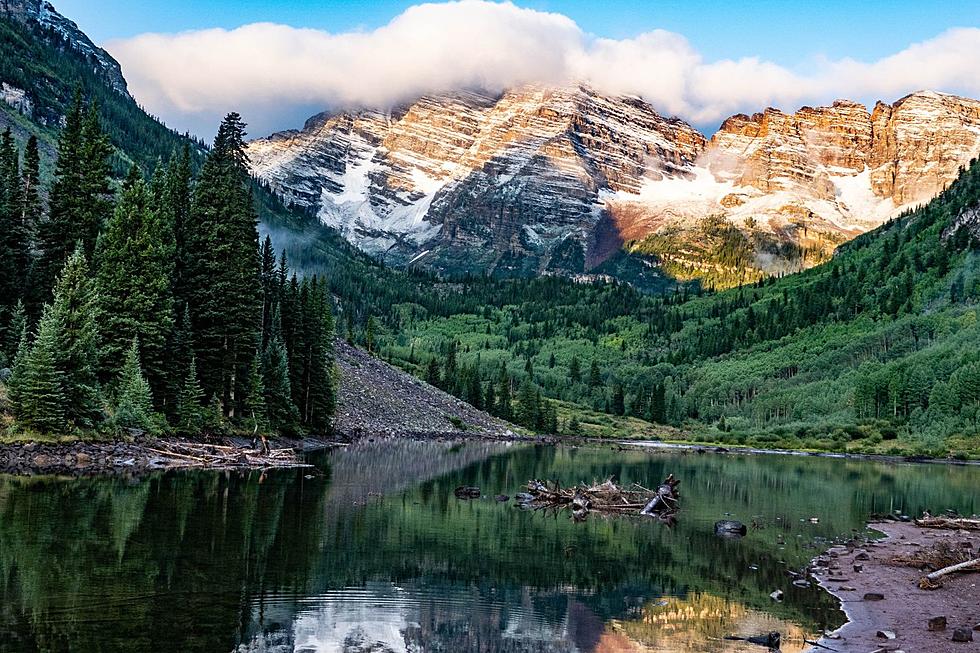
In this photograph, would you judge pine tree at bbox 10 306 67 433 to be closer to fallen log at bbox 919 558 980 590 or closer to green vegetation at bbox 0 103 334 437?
green vegetation at bbox 0 103 334 437

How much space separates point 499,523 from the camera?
1678 inches

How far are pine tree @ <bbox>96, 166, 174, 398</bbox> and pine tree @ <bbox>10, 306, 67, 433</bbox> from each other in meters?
8.52

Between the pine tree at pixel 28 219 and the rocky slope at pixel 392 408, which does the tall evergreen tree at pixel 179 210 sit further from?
the rocky slope at pixel 392 408

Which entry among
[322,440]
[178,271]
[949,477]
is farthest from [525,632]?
[949,477]

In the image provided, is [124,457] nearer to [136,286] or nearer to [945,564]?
[136,286]

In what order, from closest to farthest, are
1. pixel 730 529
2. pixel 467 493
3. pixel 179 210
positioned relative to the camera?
pixel 730 529
pixel 467 493
pixel 179 210

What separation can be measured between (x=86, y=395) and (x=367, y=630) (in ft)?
143

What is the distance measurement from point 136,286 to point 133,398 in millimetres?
9997

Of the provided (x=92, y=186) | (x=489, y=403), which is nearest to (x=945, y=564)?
(x=92, y=186)

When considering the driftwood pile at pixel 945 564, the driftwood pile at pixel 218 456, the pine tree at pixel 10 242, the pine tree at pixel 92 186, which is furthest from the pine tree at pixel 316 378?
the driftwood pile at pixel 945 564

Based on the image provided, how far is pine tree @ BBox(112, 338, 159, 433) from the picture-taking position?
60625mm

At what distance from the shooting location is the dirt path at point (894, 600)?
22328mm

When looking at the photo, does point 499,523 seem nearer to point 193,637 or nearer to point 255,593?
point 255,593

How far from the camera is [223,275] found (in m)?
77.2
